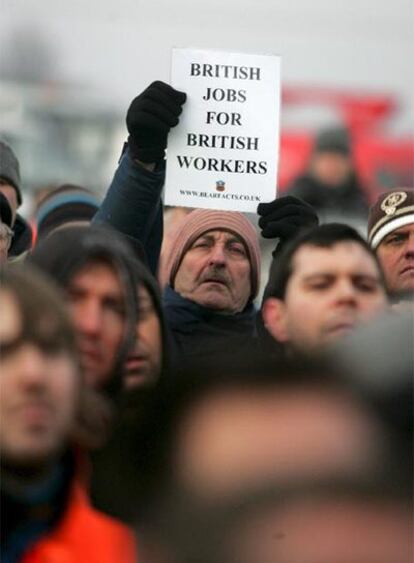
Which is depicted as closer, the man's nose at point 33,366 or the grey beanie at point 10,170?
the man's nose at point 33,366

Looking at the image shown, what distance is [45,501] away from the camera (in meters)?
2.79

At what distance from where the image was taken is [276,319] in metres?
3.92

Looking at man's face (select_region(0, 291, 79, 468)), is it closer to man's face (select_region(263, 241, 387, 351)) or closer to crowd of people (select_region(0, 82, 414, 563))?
crowd of people (select_region(0, 82, 414, 563))

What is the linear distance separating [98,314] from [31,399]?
57 centimetres

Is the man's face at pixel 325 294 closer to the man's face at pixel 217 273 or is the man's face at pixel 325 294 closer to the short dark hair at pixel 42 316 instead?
the short dark hair at pixel 42 316

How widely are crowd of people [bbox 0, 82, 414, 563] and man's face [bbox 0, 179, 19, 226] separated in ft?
6.82

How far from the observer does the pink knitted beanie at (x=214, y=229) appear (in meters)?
5.40

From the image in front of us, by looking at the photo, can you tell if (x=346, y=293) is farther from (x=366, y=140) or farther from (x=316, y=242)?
(x=366, y=140)

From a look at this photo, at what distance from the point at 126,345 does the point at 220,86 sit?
1.84 m

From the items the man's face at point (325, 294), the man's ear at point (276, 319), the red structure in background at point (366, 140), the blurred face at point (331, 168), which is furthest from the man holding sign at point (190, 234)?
the red structure in background at point (366, 140)

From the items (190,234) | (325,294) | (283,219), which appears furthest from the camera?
(190,234)

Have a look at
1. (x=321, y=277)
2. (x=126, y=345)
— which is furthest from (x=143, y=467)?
(x=321, y=277)

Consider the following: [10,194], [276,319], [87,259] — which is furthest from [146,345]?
[10,194]

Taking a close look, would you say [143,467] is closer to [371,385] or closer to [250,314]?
[371,385]
